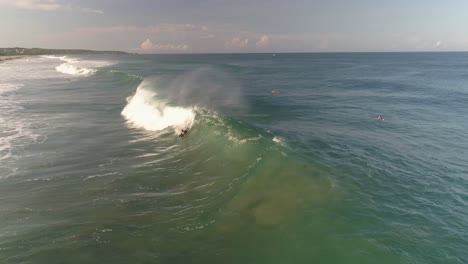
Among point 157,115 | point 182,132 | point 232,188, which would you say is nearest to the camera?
point 232,188

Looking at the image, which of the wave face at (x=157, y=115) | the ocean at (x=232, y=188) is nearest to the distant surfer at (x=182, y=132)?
the ocean at (x=232, y=188)

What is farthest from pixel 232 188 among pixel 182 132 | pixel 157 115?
pixel 157 115

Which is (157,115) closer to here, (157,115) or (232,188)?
(157,115)

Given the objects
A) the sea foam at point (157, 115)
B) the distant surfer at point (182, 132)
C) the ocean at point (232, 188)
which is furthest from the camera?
the sea foam at point (157, 115)

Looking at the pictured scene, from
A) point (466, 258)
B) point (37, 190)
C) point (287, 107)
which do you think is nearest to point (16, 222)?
point (37, 190)

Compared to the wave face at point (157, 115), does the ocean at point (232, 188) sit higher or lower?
lower

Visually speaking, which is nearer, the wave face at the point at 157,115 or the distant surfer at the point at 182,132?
the distant surfer at the point at 182,132

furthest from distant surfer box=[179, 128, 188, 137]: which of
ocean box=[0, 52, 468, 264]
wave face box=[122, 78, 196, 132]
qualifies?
wave face box=[122, 78, 196, 132]

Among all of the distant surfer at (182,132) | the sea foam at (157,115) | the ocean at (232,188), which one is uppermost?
the sea foam at (157,115)

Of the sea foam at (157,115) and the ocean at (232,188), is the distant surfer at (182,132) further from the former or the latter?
the sea foam at (157,115)
